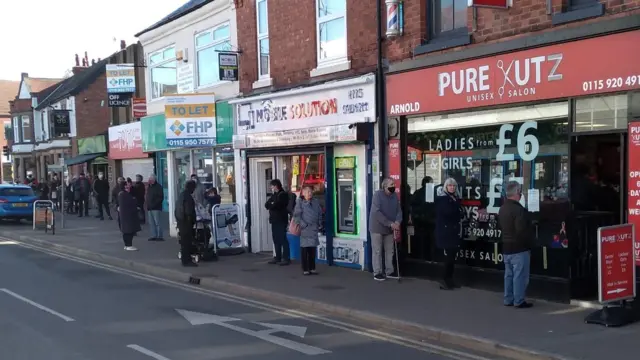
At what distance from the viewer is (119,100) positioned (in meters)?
22.8

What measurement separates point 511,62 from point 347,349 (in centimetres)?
493

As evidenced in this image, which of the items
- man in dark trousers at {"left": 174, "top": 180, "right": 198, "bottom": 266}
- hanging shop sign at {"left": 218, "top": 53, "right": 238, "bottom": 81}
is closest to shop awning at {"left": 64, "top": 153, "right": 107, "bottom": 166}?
hanging shop sign at {"left": 218, "top": 53, "right": 238, "bottom": 81}

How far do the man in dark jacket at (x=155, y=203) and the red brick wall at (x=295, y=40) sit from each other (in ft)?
13.2

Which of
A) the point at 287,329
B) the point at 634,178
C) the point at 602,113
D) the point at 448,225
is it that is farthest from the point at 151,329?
the point at 602,113

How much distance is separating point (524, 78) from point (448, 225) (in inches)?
99.2

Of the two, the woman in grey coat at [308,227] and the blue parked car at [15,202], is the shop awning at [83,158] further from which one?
the woman in grey coat at [308,227]

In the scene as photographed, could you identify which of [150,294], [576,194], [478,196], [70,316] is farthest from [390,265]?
[70,316]

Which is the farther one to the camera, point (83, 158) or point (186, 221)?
point (83, 158)

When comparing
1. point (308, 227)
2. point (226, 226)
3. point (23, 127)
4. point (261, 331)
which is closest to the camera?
point (261, 331)

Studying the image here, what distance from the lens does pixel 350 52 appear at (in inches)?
489

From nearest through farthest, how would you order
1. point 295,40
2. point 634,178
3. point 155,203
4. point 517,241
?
point 634,178, point 517,241, point 295,40, point 155,203

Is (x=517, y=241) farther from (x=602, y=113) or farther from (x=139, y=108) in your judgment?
(x=139, y=108)

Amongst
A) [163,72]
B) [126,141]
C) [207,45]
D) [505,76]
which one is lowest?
[126,141]

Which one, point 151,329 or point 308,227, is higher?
point 308,227
